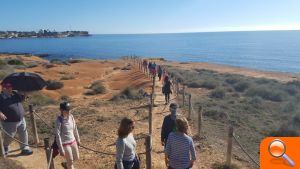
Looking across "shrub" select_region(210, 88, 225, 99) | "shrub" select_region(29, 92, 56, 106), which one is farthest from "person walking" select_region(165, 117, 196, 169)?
"shrub" select_region(210, 88, 225, 99)

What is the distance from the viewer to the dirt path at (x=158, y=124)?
9.60m

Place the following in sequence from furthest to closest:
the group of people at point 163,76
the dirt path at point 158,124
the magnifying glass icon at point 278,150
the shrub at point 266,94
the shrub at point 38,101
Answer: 1. the shrub at point 266,94
2. the shrub at point 38,101
3. the group of people at point 163,76
4. the dirt path at point 158,124
5. the magnifying glass icon at point 278,150

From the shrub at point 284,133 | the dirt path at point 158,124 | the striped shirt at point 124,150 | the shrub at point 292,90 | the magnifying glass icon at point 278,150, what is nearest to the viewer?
the magnifying glass icon at point 278,150

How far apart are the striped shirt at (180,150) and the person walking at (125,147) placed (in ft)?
1.93

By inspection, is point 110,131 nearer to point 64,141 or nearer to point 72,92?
point 64,141

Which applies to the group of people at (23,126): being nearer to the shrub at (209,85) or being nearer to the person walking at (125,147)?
the person walking at (125,147)

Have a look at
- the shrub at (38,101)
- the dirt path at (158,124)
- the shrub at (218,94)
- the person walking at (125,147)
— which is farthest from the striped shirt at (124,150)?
the shrub at (218,94)

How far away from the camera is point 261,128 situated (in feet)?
50.9

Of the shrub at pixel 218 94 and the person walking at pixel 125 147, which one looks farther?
the shrub at pixel 218 94

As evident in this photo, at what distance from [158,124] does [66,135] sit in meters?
7.01

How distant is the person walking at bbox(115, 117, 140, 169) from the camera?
5.39 m

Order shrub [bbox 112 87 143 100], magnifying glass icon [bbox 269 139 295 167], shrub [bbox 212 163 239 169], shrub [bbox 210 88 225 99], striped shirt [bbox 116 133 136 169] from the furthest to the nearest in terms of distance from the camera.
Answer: shrub [bbox 210 88 225 99]
shrub [bbox 112 87 143 100]
shrub [bbox 212 163 239 169]
striped shirt [bbox 116 133 136 169]
magnifying glass icon [bbox 269 139 295 167]

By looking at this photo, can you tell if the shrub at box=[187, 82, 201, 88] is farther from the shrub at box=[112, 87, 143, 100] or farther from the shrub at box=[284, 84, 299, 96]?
the shrub at box=[112, 87, 143, 100]

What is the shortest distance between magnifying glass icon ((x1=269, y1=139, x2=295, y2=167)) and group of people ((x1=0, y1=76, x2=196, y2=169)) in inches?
125
